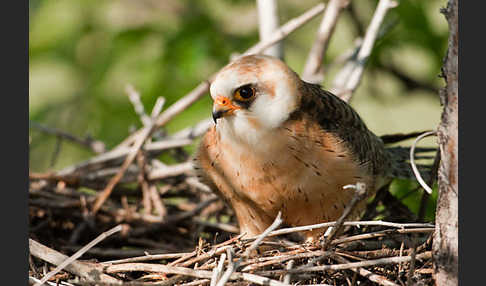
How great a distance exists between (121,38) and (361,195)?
3635 millimetres

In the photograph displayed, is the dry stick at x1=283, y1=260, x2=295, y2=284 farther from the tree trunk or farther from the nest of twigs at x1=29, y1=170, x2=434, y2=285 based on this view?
the tree trunk

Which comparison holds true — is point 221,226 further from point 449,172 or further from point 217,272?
point 449,172

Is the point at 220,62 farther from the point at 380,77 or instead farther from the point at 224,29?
the point at 380,77

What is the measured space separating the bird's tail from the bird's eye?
4.39 ft

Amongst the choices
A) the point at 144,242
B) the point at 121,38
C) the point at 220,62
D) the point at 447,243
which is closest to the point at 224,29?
the point at 220,62

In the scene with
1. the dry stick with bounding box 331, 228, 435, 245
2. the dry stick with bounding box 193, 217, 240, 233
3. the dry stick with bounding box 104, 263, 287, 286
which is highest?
the dry stick with bounding box 331, 228, 435, 245

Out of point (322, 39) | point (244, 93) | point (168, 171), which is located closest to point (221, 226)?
point (168, 171)

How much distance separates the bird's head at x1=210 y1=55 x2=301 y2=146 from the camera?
3.54 m

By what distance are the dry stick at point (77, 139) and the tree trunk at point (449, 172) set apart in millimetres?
3288

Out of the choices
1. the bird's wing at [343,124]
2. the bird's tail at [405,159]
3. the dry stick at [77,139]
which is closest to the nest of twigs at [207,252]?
the bird's tail at [405,159]

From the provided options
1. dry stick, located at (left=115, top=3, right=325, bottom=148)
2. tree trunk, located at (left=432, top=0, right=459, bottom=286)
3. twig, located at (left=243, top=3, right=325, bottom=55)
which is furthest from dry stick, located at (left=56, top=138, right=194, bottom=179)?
tree trunk, located at (left=432, top=0, right=459, bottom=286)

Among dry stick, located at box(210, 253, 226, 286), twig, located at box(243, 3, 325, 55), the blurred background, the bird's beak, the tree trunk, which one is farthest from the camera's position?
the blurred background

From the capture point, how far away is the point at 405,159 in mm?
4582

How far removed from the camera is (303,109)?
380 cm
